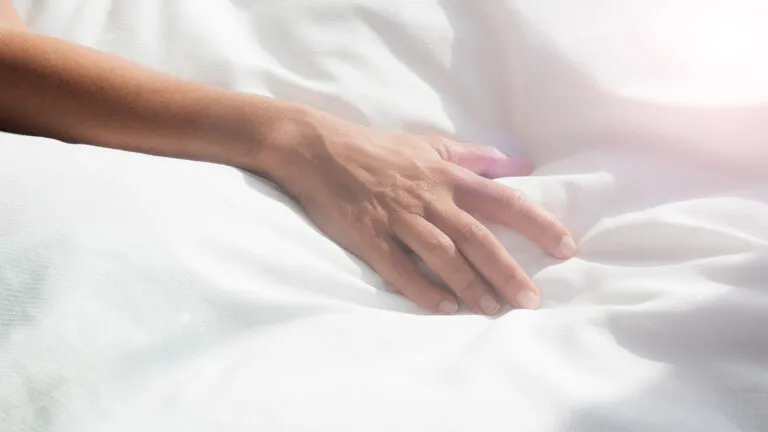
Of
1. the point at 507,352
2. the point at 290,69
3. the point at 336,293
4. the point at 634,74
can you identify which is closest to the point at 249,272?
the point at 336,293

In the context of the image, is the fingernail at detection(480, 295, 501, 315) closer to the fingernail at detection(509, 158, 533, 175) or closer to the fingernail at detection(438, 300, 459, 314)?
the fingernail at detection(438, 300, 459, 314)

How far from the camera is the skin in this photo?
2.09ft

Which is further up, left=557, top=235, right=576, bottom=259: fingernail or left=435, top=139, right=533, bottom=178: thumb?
left=557, top=235, right=576, bottom=259: fingernail

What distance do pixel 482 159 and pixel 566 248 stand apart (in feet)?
0.55

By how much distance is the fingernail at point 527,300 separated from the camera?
0.59 m

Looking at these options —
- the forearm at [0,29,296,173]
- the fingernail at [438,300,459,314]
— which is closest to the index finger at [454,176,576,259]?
the fingernail at [438,300,459,314]

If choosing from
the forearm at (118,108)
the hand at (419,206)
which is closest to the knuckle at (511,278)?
the hand at (419,206)

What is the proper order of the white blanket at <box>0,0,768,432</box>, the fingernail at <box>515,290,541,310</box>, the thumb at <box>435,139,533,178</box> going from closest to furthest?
1. the white blanket at <box>0,0,768,432</box>
2. the fingernail at <box>515,290,541,310</box>
3. the thumb at <box>435,139,533,178</box>

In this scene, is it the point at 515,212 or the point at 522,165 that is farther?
the point at 522,165

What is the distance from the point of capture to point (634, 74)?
664 millimetres

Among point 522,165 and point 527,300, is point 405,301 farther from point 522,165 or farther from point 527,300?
point 522,165

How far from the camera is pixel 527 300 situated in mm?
586

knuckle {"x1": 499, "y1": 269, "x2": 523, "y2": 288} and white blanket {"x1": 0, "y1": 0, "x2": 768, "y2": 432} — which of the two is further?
knuckle {"x1": 499, "y1": 269, "x2": 523, "y2": 288}

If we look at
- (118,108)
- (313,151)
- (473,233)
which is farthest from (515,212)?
(118,108)
